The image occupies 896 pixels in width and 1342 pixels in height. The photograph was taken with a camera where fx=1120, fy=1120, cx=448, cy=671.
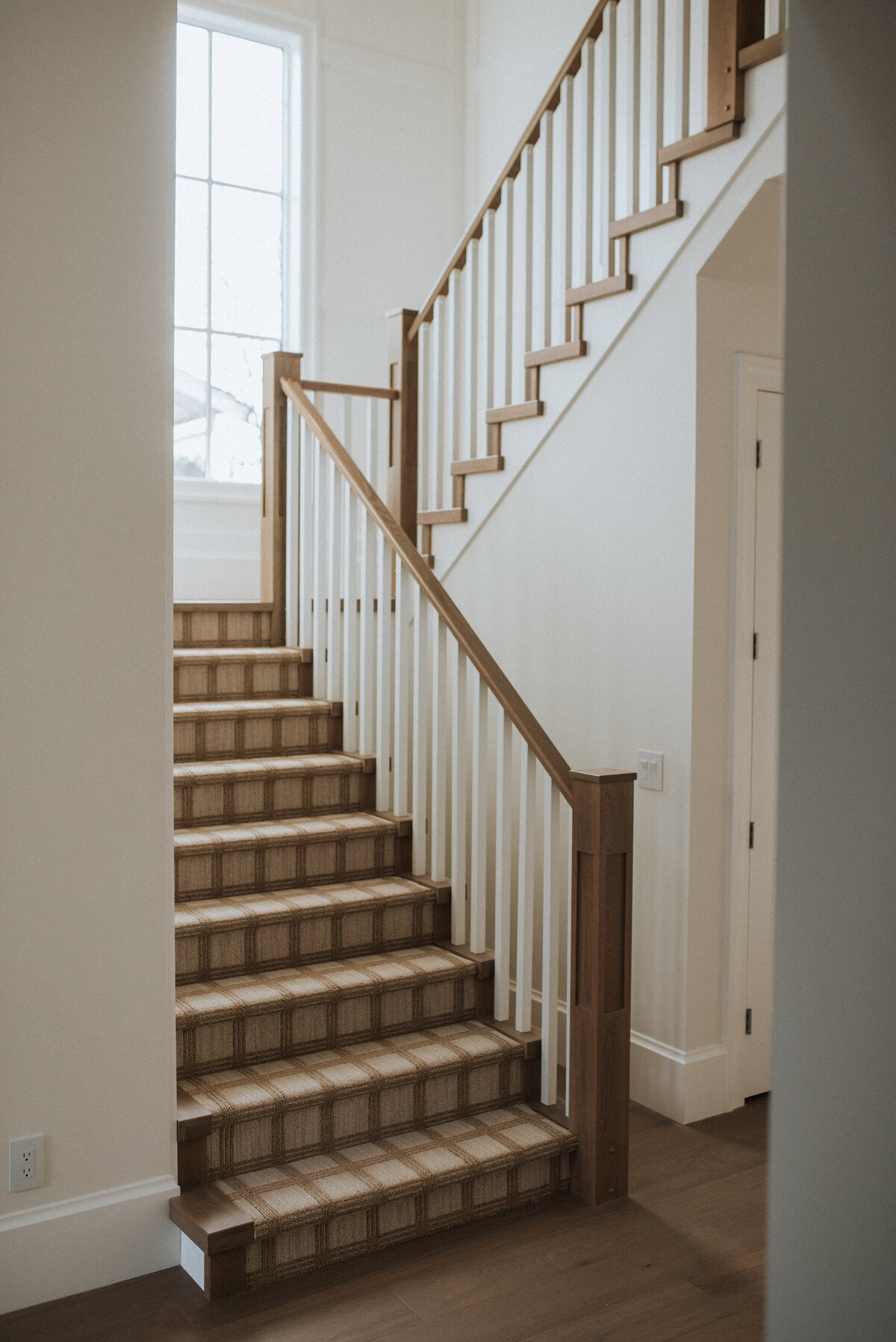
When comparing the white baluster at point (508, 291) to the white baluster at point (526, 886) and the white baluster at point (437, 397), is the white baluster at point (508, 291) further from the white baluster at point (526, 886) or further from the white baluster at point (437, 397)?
the white baluster at point (526, 886)

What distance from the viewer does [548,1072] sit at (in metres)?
3.20

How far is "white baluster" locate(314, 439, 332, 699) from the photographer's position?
14.7 ft

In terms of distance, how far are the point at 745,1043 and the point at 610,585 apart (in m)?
1.56

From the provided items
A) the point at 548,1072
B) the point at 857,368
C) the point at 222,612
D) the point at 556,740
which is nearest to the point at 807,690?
the point at 857,368

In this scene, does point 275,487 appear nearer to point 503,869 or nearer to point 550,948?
point 503,869

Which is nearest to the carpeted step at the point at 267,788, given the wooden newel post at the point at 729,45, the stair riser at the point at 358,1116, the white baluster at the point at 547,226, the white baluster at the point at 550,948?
the white baluster at the point at 550,948

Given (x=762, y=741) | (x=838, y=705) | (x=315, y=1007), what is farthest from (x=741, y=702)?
(x=838, y=705)

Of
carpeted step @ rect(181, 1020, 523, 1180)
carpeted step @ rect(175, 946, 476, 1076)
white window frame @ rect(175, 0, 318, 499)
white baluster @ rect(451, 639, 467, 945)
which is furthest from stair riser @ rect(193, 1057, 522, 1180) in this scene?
white window frame @ rect(175, 0, 318, 499)

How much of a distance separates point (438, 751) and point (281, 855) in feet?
2.02

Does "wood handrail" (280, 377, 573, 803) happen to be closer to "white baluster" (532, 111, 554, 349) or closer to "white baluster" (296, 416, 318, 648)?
"white baluster" (296, 416, 318, 648)

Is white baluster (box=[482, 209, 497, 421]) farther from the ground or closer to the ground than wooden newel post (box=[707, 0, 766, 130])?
closer to the ground

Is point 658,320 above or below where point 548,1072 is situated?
above

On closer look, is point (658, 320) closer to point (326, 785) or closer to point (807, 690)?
point (326, 785)

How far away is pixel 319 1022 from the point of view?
3.16 metres
